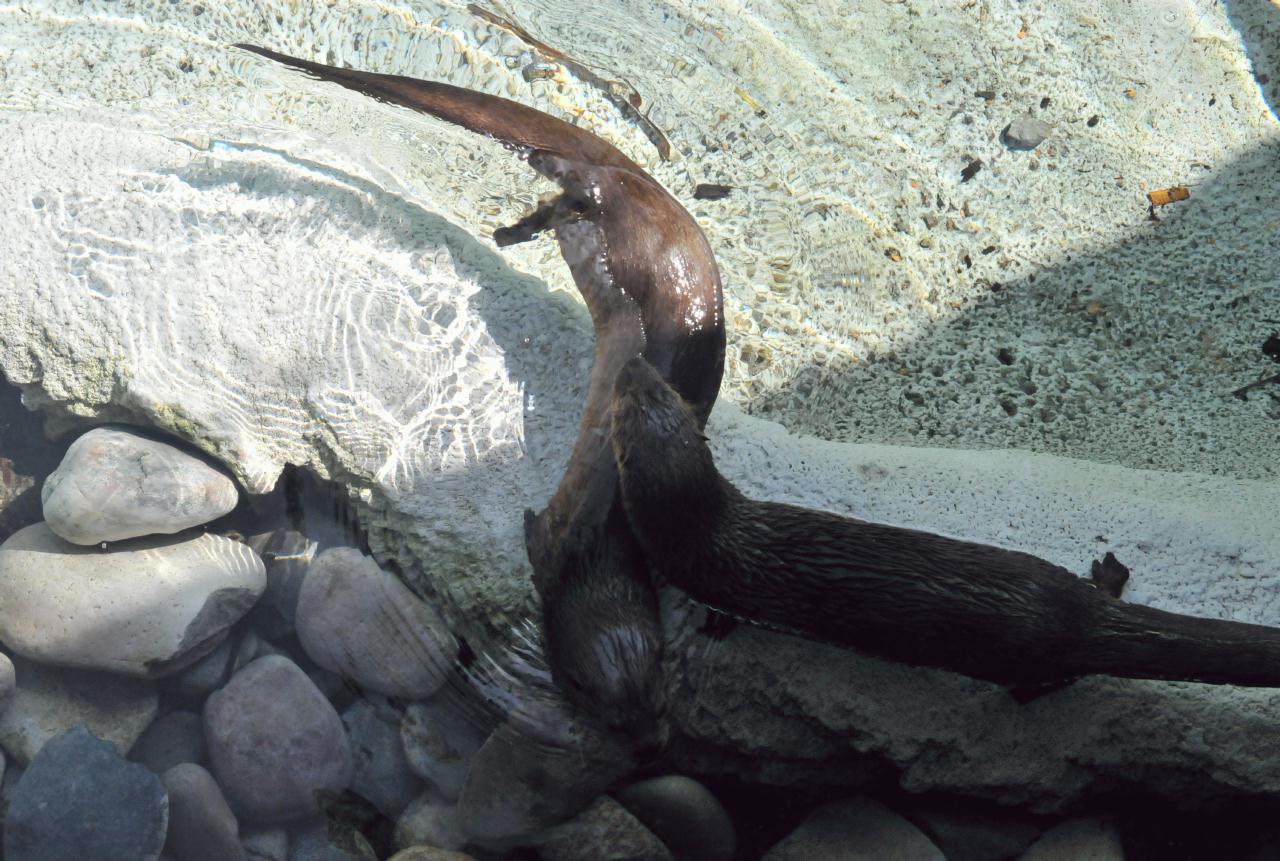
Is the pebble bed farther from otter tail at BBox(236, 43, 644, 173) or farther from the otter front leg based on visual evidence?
otter tail at BBox(236, 43, 644, 173)

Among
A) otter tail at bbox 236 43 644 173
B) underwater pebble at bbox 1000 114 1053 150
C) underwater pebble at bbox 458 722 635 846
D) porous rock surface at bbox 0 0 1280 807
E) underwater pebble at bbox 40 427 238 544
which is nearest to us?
underwater pebble at bbox 458 722 635 846

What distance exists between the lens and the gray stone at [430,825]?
187 centimetres

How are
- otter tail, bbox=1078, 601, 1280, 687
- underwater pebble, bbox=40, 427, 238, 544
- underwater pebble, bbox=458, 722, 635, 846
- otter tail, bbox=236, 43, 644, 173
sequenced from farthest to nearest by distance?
otter tail, bbox=236, 43, 644, 173 < underwater pebble, bbox=40, 427, 238, 544 < underwater pebble, bbox=458, 722, 635, 846 < otter tail, bbox=1078, 601, 1280, 687

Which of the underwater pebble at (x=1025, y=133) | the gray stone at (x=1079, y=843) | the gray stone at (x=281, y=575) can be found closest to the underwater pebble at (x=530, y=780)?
the gray stone at (x=281, y=575)

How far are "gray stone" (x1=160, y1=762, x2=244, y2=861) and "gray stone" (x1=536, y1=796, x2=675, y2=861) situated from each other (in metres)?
0.64

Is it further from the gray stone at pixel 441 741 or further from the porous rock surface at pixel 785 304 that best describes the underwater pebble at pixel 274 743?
the porous rock surface at pixel 785 304

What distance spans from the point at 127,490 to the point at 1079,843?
2130 mm

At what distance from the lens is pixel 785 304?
2.66 metres

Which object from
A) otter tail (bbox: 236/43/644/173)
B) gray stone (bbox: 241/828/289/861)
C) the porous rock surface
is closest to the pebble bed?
gray stone (bbox: 241/828/289/861)

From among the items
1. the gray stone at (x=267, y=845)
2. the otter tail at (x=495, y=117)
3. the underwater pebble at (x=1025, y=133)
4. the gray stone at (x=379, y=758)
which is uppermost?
the underwater pebble at (x=1025, y=133)

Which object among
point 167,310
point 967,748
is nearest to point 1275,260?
point 967,748

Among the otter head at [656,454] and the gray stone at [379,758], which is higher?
the otter head at [656,454]

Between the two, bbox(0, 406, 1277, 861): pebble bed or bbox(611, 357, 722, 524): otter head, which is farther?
bbox(611, 357, 722, 524): otter head

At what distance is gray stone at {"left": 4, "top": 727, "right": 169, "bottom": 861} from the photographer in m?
1.82
